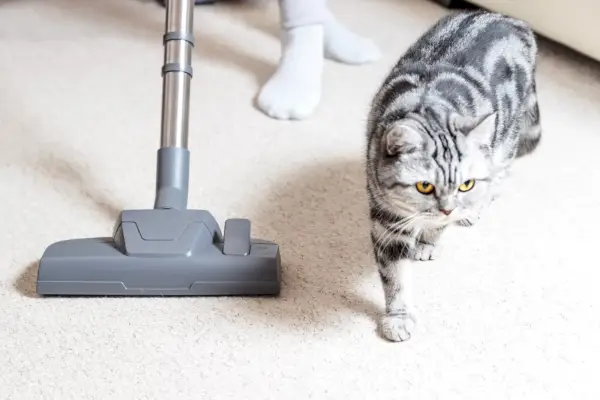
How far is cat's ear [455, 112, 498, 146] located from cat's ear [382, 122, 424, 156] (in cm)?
7

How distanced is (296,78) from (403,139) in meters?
0.83

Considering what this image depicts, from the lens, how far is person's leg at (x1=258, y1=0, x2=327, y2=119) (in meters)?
1.87

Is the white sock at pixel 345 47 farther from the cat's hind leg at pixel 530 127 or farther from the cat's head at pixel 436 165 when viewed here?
the cat's head at pixel 436 165

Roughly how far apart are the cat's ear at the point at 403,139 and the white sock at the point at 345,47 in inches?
38.3

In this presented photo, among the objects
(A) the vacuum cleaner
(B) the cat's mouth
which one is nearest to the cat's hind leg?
(B) the cat's mouth

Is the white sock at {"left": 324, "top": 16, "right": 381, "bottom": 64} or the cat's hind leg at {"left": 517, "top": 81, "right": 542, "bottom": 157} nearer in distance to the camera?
the cat's hind leg at {"left": 517, "top": 81, "right": 542, "bottom": 157}

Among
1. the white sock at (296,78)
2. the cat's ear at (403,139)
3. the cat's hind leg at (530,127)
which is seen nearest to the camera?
the cat's ear at (403,139)

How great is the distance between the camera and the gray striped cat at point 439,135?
117 cm

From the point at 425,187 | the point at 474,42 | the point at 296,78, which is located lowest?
the point at 296,78

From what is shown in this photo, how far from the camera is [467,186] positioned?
1190 millimetres

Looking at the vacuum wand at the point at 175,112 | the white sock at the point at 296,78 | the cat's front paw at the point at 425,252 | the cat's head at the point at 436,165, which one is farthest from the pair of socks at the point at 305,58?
the cat's head at the point at 436,165

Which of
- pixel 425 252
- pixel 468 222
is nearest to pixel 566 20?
pixel 468 222

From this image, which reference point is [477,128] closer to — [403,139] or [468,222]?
[403,139]

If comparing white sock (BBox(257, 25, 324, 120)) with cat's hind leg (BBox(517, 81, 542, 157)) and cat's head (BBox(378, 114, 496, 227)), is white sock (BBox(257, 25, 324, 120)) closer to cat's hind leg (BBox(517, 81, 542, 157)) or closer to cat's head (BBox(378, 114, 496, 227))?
cat's hind leg (BBox(517, 81, 542, 157))
